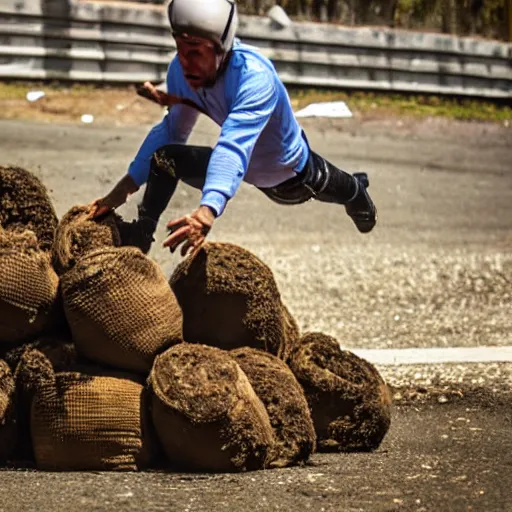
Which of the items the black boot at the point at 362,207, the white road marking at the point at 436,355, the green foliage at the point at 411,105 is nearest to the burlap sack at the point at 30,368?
the black boot at the point at 362,207

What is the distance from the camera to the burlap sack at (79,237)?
5629 millimetres

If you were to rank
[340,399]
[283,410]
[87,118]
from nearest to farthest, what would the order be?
[283,410]
[340,399]
[87,118]

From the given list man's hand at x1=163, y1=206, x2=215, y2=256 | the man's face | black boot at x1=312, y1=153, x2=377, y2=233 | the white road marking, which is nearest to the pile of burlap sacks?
man's hand at x1=163, y1=206, x2=215, y2=256

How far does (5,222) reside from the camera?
5.81m

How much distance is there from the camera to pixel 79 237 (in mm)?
5684

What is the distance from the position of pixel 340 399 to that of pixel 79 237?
59.6 inches

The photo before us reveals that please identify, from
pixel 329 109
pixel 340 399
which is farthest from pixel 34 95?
pixel 340 399

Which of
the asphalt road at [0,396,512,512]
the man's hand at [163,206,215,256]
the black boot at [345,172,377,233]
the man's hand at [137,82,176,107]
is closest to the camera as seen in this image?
the asphalt road at [0,396,512,512]

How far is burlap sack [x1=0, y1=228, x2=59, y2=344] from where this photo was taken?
5.32 metres

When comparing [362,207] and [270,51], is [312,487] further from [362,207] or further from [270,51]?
[270,51]

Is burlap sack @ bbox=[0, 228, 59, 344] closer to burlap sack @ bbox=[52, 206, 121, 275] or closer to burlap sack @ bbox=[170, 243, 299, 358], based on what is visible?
burlap sack @ bbox=[52, 206, 121, 275]

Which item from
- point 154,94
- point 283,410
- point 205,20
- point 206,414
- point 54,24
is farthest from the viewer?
point 54,24

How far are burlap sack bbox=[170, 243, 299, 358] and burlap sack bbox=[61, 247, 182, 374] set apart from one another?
11.1 inches

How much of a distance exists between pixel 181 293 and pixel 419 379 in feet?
8.69
